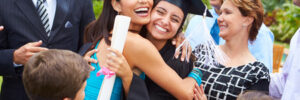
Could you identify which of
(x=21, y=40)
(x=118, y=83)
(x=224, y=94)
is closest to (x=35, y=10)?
(x=21, y=40)

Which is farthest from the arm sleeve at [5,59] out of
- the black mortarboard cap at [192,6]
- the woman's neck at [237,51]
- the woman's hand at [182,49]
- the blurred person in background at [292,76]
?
the blurred person in background at [292,76]

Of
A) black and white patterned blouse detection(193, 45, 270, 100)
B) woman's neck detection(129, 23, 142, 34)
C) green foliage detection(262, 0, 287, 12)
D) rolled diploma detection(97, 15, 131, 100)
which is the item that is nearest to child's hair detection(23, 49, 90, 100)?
rolled diploma detection(97, 15, 131, 100)

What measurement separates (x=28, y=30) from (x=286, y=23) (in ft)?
49.9

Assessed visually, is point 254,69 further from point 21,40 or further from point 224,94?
point 21,40

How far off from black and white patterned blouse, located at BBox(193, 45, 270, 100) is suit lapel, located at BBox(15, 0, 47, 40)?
1.41m

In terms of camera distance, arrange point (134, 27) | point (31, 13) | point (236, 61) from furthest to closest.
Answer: point (236, 61) < point (31, 13) < point (134, 27)

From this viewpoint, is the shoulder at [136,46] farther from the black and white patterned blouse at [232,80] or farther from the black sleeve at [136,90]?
the black and white patterned blouse at [232,80]

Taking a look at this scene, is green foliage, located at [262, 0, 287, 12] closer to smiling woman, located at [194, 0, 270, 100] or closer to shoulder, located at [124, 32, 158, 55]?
smiling woman, located at [194, 0, 270, 100]

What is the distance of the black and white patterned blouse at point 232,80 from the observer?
283 cm

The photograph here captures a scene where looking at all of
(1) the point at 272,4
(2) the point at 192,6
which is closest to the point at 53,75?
(2) the point at 192,6

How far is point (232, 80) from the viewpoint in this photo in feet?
9.44

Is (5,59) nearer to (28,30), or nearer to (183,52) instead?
(28,30)

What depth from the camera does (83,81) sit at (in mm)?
1979

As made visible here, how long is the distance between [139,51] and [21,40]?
107 centimetres
